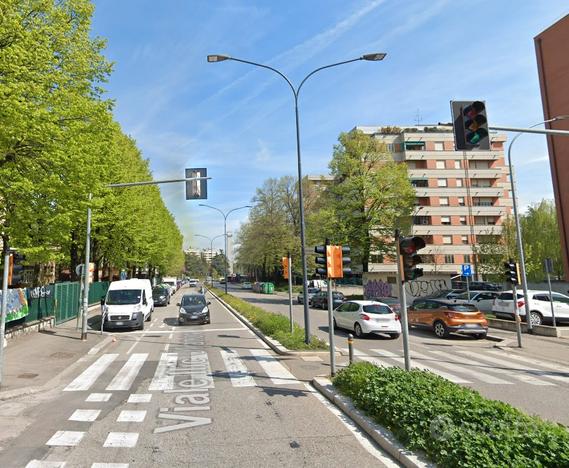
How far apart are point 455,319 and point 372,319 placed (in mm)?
3395

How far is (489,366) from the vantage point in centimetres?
1155

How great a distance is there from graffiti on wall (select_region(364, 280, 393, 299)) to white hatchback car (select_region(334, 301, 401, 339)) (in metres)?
16.6

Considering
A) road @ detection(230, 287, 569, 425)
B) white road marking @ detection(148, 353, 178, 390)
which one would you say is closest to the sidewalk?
white road marking @ detection(148, 353, 178, 390)

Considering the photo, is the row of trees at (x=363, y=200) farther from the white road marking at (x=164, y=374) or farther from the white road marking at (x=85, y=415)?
the white road marking at (x=85, y=415)

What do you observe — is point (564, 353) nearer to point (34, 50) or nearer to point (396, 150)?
point (34, 50)

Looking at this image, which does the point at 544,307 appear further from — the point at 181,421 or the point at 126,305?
the point at 126,305

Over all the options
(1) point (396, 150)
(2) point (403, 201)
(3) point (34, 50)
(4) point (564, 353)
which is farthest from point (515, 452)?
(1) point (396, 150)

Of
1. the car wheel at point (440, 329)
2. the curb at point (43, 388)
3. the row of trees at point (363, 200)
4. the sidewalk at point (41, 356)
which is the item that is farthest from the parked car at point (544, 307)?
the curb at point (43, 388)

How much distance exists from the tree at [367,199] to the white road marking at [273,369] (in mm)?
23108

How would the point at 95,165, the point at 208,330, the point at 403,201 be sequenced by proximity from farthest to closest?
the point at 403,201
the point at 208,330
the point at 95,165

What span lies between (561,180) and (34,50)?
1349 inches

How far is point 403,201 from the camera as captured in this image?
35781 mm

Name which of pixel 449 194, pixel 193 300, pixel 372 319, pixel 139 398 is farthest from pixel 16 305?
pixel 449 194

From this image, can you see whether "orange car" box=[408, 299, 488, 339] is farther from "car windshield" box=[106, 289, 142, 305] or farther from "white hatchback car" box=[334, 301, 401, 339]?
"car windshield" box=[106, 289, 142, 305]
